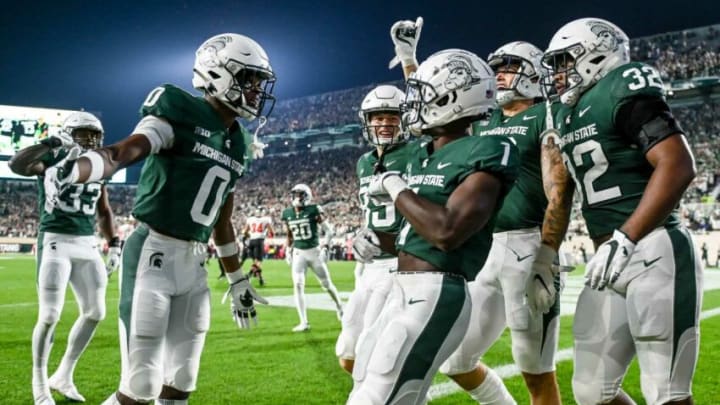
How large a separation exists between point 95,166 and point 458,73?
158 centimetres

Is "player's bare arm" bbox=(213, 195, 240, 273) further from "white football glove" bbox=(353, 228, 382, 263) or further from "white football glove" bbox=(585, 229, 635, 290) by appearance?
"white football glove" bbox=(585, 229, 635, 290)

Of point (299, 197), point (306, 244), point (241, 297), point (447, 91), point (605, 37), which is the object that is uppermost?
point (605, 37)

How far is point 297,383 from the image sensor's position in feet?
18.6

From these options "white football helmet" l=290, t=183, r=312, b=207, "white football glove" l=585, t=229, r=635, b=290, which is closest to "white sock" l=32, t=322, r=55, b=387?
"white football glove" l=585, t=229, r=635, b=290

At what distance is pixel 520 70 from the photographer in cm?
407

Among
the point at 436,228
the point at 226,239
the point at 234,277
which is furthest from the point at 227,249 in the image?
the point at 436,228

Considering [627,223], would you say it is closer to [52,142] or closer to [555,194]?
[555,194]

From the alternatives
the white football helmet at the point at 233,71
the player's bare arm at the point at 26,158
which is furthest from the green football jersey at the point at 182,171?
the player's bare arm at the point at 26,158

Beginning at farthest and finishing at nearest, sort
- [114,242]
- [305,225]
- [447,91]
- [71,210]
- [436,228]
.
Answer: [305,225]
[114,242]
[71,210]
[447,91]
[436,228]

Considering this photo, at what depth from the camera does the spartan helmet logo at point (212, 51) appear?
134 inches

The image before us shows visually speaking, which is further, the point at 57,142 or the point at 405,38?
the point at 405,38

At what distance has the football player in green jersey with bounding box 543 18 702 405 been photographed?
261 cm

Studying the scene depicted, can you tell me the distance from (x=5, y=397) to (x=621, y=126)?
5000 millimetres

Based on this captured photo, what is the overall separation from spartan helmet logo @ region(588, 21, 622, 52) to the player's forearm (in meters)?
0.75
